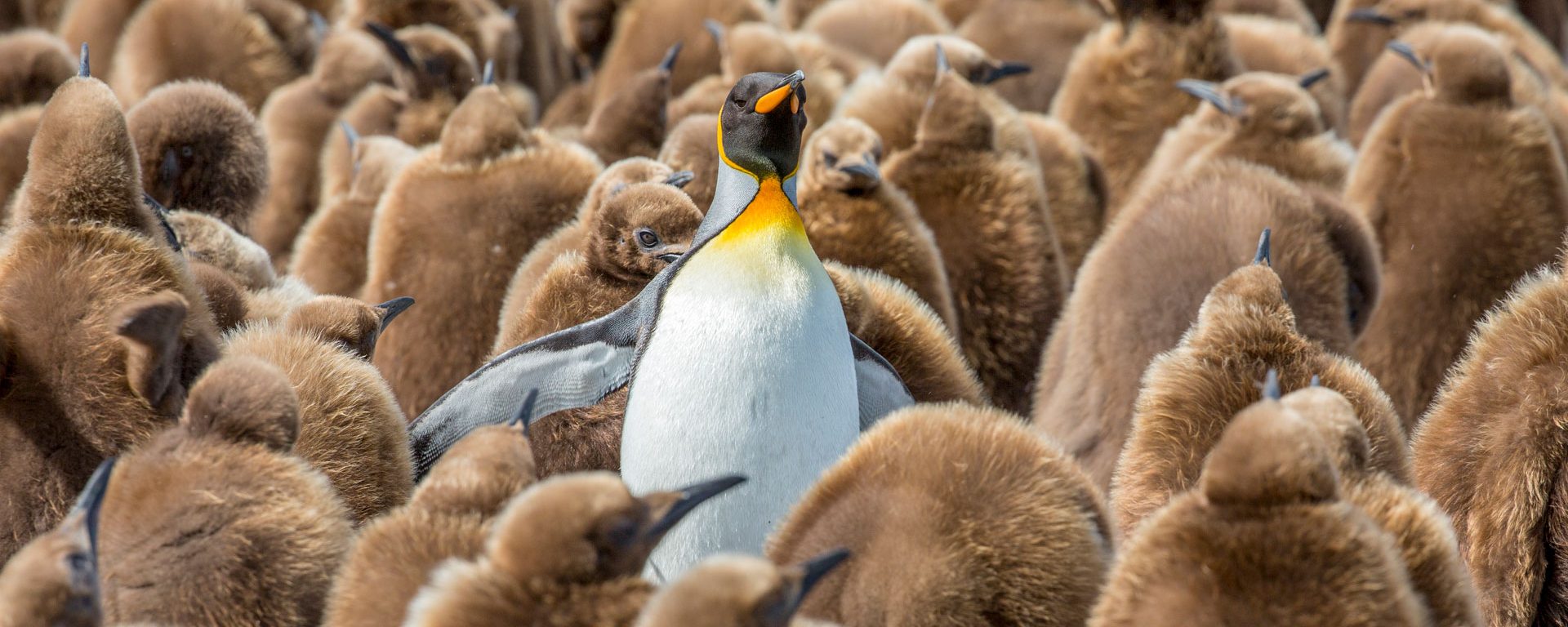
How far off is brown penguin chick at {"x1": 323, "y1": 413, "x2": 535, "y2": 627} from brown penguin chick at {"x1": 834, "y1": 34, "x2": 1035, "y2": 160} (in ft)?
9.02

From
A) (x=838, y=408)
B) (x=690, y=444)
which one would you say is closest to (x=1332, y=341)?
(x=838, y=408)

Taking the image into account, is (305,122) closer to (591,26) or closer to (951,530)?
(591,26)

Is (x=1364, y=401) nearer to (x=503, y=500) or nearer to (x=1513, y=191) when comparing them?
(x=503, y=500)

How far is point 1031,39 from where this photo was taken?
7.46m

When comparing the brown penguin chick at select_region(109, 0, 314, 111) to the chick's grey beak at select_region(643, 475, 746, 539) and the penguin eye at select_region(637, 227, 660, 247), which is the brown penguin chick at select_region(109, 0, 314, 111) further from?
the chick's grey beak at select_region(643, 475, 746, 539)

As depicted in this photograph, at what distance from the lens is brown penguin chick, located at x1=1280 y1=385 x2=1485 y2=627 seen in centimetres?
250

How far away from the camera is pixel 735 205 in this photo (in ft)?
10.6

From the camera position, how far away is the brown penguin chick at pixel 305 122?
618cm

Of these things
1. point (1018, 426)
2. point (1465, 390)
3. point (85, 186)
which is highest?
point (85, 186)

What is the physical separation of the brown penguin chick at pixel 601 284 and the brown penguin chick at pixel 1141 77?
282 centimetres

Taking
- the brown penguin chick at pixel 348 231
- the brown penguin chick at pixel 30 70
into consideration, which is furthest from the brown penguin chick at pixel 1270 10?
the brown penguin chick at pixel 30 70

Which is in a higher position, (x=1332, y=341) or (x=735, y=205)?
(x=735, y=205)

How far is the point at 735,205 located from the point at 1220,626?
1386 mm

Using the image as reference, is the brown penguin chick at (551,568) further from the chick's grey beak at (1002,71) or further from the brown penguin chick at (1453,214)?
the chick's grey beak at (1002,71)
